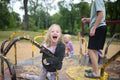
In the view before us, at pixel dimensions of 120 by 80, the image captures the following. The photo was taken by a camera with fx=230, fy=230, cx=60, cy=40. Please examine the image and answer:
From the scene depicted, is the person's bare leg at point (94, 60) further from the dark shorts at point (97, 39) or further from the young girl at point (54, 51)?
the young girl at point (54, 51)

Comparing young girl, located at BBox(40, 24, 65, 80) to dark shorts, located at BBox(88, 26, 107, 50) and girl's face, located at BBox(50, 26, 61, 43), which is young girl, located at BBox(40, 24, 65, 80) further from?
dark shorts, located at BBox(88, 26, 107, 50)

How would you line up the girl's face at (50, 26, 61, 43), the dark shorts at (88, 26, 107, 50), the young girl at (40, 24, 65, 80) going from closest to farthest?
the young girl at (40, 24, 65, 80)
the girl's face at (50, 26, 61, 43)
the dark shorts at (88, 26, 107, 50)

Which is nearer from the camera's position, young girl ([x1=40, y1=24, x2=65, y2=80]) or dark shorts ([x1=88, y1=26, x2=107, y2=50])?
young girl ([x1=40, y1=24, x2=65, y2=80])

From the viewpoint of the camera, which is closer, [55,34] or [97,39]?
[55,34]

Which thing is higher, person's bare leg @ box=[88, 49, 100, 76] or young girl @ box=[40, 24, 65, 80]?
young girl @ box=[40, 24, 65, 80]

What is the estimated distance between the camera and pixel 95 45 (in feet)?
11.9

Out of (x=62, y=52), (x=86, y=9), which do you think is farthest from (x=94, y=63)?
(x=86, y=9)

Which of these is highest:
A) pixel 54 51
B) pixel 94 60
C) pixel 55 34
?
pixel 55 34

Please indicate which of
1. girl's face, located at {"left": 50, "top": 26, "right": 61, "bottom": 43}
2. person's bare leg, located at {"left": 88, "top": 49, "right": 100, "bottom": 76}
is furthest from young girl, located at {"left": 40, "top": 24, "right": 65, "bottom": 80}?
person's bare leg, located at {"left": 88, "top": 49, "right": 100, "bottom": 76}

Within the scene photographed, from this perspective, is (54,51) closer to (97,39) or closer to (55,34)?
(55,34)

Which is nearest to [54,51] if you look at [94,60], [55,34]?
[55,34]

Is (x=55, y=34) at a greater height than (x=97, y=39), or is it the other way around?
(x=55, y=34)

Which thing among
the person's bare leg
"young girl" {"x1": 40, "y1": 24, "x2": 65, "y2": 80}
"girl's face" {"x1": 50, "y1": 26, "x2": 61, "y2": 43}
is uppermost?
"girl's face" {"x1": 50, "y1": 26, "x2": 61, "y2": 43}

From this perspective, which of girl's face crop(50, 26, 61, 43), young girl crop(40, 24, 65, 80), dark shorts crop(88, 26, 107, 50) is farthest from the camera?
dark shorts crop(88, 26, 107, 50)
